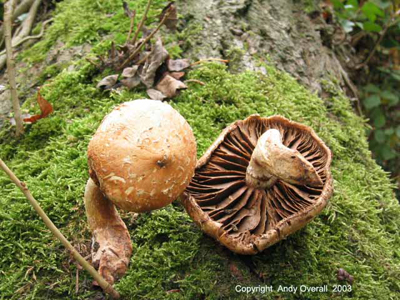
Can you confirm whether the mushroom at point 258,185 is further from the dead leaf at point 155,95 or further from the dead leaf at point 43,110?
the dead leaf at point 43,110

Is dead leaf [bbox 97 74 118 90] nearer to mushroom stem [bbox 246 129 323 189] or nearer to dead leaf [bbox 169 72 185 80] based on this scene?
dead leaf [bbox 169 72 185 80]

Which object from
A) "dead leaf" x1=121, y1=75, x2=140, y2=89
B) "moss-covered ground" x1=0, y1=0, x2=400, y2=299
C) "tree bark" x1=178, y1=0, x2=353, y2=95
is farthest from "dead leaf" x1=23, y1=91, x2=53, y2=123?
"tree bark" x1=178, y1=0, x2=353, y2=95

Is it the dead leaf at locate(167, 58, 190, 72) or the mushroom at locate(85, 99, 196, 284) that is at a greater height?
the mushroom at locate(85, 99, 196, 284)

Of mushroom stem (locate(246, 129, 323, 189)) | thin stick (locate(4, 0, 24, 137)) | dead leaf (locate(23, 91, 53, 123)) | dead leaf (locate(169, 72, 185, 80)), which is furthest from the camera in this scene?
dead leaf (locate(169, 72, 185, 80))

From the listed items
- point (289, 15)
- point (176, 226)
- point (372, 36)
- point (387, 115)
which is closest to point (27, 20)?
point (289, 15)

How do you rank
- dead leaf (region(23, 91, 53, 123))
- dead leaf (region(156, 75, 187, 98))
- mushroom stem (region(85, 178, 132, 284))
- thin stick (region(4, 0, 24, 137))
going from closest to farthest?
mushroom stem (region(85, 178, 132, 284)) < thin stick (region(4, 0, 24, 137)) < dead leaf (region(23, 91, 53, 123)) < dead leaf (region(156, 75, 187, 98))

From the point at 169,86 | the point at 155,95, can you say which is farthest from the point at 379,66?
the point at 155,95
